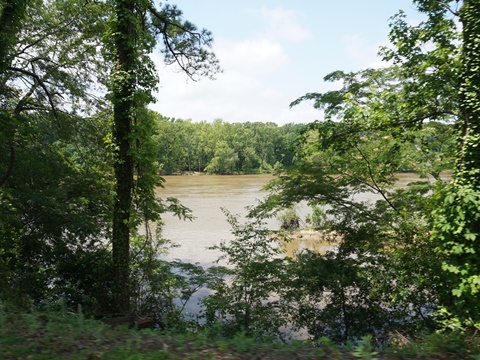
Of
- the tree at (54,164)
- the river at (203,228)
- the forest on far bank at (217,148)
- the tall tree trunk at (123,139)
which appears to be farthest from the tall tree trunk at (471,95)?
the forest on far bank at (217,148)

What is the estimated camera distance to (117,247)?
25.9ft

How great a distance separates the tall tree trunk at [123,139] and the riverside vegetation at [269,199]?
0.03m

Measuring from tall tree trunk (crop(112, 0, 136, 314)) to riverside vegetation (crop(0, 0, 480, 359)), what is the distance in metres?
0.03

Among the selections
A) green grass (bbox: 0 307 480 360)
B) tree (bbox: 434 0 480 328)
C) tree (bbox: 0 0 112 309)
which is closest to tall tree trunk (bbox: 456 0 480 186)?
tree (bbox: 434 0 480 328)

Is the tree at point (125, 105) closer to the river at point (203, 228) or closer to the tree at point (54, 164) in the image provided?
the tree at point (54, 164)

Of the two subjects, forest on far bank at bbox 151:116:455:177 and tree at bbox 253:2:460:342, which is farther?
forest on far bank at bbox 151:116:455:177

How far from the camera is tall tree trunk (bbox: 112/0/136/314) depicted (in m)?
7.56

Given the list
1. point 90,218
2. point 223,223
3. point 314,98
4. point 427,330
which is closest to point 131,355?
point 427,330

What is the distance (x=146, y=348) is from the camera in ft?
11.4

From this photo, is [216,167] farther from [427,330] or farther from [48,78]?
[427,330]

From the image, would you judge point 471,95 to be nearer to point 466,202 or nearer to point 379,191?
point 466,202

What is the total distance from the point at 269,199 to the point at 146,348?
602 cm

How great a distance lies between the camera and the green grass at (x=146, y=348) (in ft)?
10.4

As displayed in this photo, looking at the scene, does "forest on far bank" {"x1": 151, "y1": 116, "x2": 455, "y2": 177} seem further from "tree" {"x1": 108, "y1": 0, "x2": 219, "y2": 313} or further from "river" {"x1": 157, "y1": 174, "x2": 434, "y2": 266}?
"tree" {"x1": 108, "y1": 0, "x2": 219, "y2": 313}
